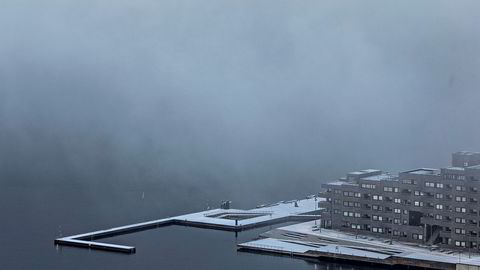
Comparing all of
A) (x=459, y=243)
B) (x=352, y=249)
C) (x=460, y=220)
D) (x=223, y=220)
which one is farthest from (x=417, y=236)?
(x=223, y=220)

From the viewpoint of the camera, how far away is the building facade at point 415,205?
1393 inches

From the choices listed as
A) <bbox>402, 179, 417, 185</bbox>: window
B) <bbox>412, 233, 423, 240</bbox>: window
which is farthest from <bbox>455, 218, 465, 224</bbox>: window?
<bbox>402, 179, 417, 185</bbox>: window

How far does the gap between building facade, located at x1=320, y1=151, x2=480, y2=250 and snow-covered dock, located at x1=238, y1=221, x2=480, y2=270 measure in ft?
1.71

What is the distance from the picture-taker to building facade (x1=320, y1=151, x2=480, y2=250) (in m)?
35.4

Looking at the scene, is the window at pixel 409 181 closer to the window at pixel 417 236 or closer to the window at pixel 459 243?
the window at pixel 417 236

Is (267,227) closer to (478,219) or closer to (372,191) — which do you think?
(372,191)

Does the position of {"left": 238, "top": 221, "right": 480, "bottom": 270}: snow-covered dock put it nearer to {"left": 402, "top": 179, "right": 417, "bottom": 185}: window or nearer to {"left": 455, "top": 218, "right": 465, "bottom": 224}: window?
{"left": 455, "top": 218, "right": 465, "bottom": 224}: window

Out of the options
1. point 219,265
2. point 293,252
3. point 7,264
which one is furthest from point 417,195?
point 7,264

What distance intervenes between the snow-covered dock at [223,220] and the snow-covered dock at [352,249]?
99.4 inches

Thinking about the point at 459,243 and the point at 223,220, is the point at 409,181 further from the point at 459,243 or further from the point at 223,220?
the point at 223,220

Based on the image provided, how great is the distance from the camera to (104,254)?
35.4 metres

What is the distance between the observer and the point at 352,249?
117 ft

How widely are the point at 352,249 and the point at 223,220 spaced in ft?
23.0

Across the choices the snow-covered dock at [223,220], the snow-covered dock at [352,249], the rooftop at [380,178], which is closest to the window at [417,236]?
the snow-covered dock at [352,249]
